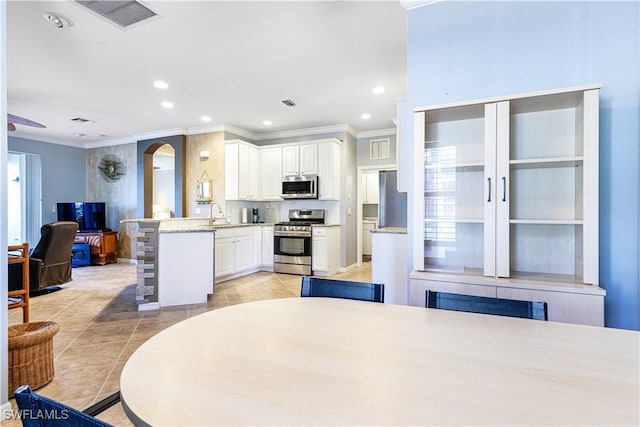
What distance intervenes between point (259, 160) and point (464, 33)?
4.72 metres

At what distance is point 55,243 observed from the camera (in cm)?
433

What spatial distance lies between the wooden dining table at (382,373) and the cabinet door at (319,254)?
4.27 meters

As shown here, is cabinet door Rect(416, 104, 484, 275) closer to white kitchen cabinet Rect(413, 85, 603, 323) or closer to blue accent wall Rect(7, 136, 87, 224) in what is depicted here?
white kitchen cabinet Rect(413, 85, 603, 323)

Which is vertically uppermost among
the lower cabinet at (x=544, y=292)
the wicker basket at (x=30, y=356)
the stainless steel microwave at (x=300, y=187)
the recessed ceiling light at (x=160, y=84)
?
the recessed ceiling light at (x=160, y=84)

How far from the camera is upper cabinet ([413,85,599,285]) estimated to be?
1838 mm

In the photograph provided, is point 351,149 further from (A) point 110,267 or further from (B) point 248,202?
(A) point 110,267

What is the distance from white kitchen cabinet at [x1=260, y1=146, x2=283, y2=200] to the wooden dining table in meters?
5.09

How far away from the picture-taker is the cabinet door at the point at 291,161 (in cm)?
597

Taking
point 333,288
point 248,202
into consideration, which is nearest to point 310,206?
point 248,202

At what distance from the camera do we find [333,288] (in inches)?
63.9

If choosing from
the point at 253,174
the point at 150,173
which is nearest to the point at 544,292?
the point at 253,174

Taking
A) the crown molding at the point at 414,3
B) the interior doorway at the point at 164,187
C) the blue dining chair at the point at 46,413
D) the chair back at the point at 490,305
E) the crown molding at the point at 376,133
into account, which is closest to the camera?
the blue dining chair at the point at 46,413

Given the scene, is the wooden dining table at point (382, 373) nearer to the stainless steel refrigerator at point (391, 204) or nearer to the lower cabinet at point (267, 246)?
the stainless steel refrigerator at point (391, 204)

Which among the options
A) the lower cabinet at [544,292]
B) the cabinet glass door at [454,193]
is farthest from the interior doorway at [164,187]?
the lower cabinet at [544,292]
